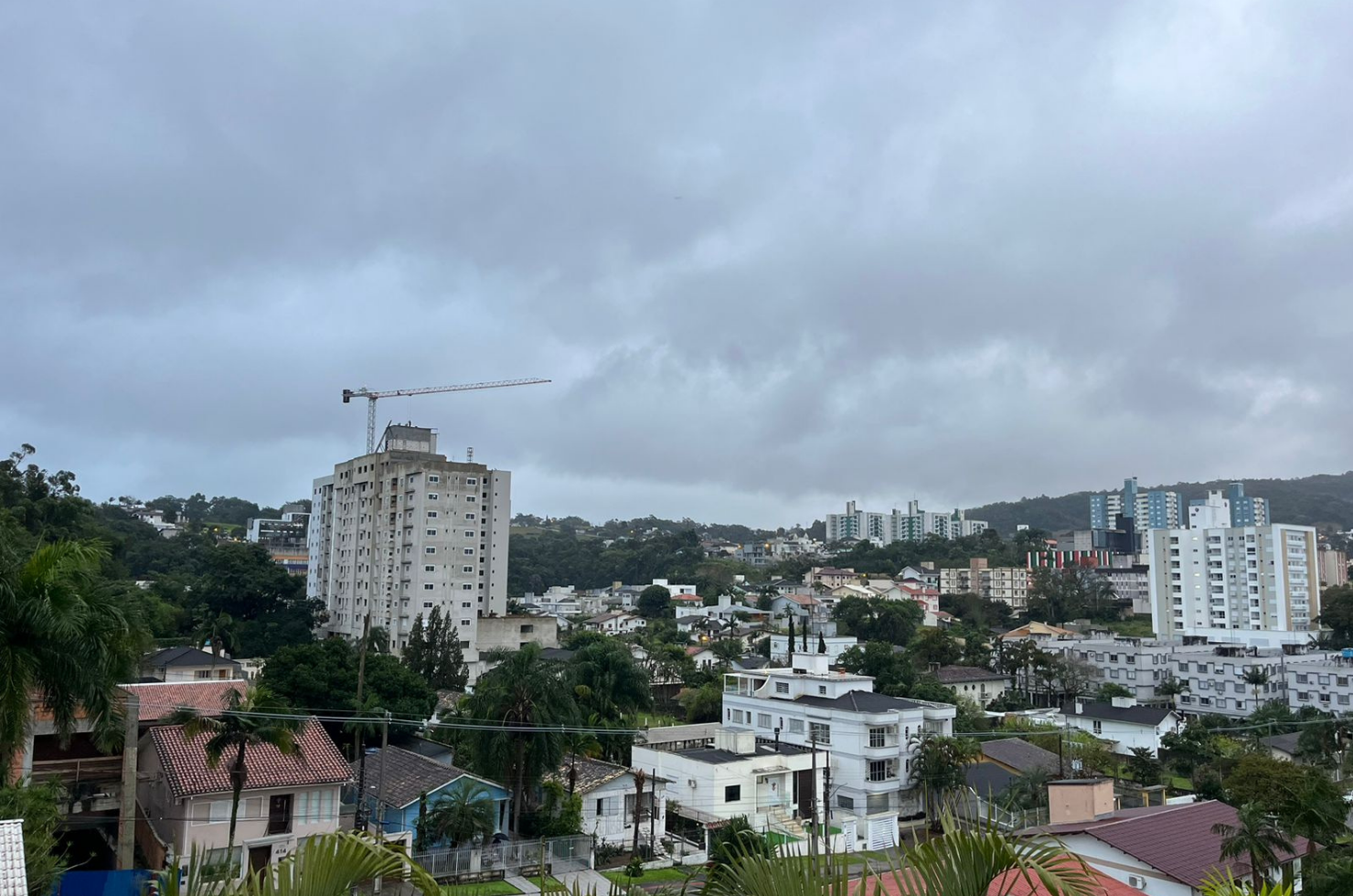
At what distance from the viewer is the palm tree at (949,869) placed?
409cm

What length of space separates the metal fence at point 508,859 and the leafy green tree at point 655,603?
82.7 meters

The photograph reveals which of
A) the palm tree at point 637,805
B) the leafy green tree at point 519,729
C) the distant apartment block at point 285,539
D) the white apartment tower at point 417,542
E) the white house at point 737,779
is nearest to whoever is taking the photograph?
the leafy green tree at point 519,729

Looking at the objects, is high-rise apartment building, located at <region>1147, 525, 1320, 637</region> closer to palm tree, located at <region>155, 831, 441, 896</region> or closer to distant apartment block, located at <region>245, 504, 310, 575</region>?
palm tree, located at <region>155, 831, 441, 896</region>

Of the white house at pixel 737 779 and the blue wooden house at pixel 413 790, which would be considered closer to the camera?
the blue wooden house at pixel 413 790

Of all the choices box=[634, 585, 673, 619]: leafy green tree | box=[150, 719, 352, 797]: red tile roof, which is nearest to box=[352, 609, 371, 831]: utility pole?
box=[150, 719, 352, 797]: red tile roof

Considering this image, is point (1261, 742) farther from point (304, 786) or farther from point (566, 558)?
point (566, 558)

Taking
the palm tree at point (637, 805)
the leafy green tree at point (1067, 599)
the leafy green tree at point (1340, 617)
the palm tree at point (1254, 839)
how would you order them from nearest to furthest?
1. the palm tree at point (1254, 839)
2. the palm tree at point (637, 805)
3. the leafy green tree at point (1340, 617)
4. the leafy green tree at point (1067, 599)

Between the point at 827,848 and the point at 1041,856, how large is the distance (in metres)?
0.96

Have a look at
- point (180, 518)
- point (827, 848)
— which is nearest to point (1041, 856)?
point (827, 848)

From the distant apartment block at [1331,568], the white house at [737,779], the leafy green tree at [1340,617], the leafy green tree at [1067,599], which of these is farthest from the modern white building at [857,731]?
the distant apartment block at [1331,568]

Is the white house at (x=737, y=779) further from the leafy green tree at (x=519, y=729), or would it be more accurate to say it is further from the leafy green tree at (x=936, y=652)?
the leafy green tree at (x=936, y=652)

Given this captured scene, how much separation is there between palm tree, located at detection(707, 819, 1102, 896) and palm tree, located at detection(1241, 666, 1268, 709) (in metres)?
71.9

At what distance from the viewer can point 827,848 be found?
459 cm

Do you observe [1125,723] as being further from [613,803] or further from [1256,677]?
[613,803]
